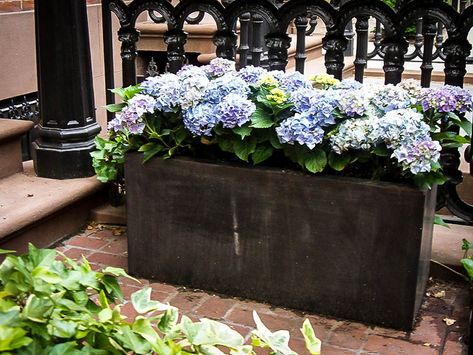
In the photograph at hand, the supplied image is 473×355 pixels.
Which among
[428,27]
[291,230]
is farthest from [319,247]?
[428,27]

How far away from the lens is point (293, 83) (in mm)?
3416

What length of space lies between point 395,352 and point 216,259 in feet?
3.04

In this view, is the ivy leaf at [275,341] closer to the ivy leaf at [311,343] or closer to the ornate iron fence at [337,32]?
the ivy leaf at [311,343]

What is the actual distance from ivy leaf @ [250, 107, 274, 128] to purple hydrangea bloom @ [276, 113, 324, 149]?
2.9 inches

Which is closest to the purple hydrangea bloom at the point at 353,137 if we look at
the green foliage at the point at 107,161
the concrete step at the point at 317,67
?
the green foliage at the point at 107,161

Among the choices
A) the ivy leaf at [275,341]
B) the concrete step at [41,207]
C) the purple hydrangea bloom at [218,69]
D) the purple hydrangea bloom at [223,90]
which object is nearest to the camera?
the ivy leaf at [275,341]

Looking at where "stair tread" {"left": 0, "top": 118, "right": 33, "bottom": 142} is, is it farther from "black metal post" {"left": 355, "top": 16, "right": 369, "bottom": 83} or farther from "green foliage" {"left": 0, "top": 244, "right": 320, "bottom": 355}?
"green foliage" {"left": 0, "top": 244, "right": 320, "bottom": 355}

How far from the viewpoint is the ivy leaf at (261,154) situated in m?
3.22

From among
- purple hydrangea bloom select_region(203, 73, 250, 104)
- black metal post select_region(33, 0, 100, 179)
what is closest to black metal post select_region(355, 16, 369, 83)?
purple hydrangea bloom select_region(203, 73, 250, 104)

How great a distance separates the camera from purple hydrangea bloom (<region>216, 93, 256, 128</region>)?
3156 millimetres

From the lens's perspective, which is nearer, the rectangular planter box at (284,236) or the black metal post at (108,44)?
the rectangular planter box at (284,236)

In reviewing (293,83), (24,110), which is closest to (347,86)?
(293,83)

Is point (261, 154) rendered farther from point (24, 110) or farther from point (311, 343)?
point (24, 110)

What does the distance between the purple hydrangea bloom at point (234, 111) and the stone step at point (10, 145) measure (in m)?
1.59
